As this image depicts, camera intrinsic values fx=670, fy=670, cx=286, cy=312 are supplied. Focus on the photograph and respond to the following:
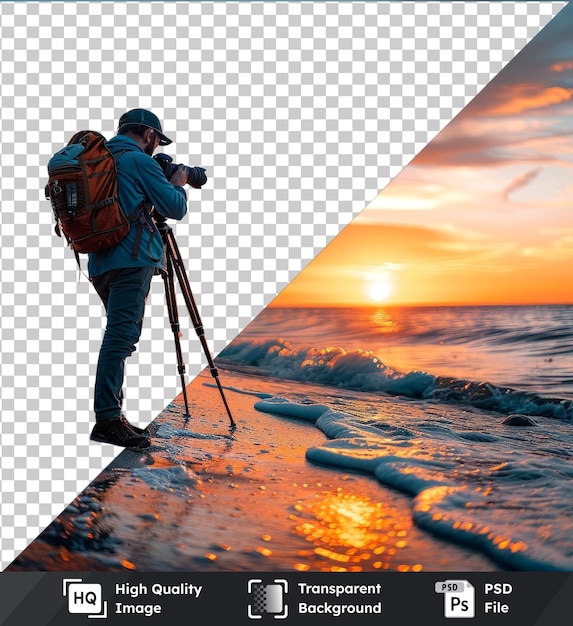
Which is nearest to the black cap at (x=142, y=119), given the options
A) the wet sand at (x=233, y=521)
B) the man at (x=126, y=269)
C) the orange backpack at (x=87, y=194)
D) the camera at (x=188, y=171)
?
the man at (x=126, y=269)

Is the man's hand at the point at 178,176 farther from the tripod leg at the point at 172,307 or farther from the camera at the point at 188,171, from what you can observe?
the tripod leg at the point at 172,307

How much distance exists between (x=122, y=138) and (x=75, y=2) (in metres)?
1.21

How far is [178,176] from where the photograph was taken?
11.2 feet

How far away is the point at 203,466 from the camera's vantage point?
3260mm

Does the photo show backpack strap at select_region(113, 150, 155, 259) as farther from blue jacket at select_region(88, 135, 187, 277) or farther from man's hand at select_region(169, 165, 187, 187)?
man's hand at select_region(169, 165, 187, 187)

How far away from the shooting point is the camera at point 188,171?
135 inches

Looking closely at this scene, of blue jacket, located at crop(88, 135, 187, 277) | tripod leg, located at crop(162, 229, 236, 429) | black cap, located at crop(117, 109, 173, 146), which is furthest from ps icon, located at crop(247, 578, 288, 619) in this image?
black cap, located at crop(117, 109, 173, 146)

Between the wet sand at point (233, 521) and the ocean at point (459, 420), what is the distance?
14 cm

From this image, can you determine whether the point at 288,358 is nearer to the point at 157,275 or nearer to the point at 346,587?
the point at 157,275

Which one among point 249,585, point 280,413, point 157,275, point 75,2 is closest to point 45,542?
point 249,585

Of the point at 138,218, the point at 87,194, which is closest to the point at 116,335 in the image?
the point at 138,218

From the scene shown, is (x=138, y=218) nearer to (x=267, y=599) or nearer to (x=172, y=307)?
(x=172, y=307)

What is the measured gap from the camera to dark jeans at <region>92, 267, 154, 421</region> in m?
3.19

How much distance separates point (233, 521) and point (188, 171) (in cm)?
181
